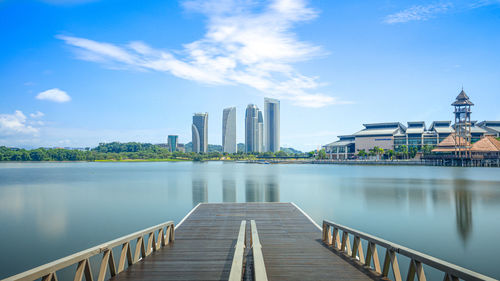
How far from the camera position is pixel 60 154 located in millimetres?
192875

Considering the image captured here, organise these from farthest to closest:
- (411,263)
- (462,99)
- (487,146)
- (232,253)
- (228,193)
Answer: (462,99) → (487,146) → (228,193) → (232,253) → (411,263)

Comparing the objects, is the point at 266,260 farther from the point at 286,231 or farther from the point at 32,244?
the point at 32,244

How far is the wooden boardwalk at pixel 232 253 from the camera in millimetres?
7031

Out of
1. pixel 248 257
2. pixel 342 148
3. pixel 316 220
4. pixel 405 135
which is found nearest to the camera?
pixel 248 257

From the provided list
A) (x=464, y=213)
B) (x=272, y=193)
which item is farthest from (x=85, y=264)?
(x=272, y=193)

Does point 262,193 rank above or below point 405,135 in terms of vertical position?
below

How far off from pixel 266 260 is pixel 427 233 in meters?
13.9

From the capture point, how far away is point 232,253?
9.41m

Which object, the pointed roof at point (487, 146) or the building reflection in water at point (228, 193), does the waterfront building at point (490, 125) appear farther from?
the building reflection in water at point (228, 193)

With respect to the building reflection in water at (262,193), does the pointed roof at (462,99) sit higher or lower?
higher

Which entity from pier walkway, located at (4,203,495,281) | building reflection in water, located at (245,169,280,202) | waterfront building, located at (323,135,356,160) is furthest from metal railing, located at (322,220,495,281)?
waterfront building, located at (323,135,356,160)

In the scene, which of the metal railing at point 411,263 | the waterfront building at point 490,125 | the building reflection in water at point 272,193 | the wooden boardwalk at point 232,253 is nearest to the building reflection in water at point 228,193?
the building reflection in water at point 272,193

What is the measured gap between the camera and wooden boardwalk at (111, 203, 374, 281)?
23.1ft

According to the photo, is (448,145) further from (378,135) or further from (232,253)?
(232,253)
